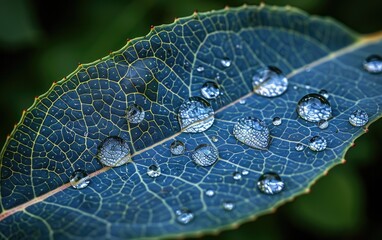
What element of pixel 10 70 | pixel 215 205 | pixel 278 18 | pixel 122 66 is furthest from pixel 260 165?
pixel 10 70

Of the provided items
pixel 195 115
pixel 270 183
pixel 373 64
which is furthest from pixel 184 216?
pixel 373 64

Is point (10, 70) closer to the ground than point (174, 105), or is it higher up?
higher up

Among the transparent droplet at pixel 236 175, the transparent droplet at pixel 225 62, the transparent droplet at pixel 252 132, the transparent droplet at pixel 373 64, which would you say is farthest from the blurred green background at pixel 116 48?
the transparent droplet at pixel 236 175

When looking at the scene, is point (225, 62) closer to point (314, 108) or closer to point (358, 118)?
point (314, 108)

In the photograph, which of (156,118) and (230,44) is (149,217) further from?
(230,44)

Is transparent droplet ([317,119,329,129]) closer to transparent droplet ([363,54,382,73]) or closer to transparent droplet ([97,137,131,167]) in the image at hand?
transparent droplet ([363,54,382,73])

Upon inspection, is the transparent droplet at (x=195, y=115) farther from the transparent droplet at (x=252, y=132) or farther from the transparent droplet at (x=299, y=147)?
the transparent droplet at (x=299, y=147)
